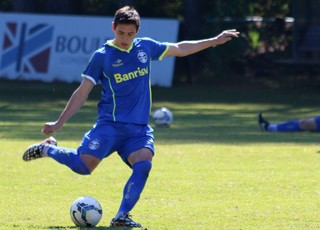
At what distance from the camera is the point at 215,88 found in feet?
90.9

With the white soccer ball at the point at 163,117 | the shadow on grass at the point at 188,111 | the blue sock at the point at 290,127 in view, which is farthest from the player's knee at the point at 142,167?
the white soccer ball at the point at 163,117

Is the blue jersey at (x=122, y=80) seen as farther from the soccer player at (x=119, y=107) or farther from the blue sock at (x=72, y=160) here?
the blue sock at (x=72, y=160)

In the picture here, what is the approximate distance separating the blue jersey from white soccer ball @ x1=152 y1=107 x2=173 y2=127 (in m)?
9.96

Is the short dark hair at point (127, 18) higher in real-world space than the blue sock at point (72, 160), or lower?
higher

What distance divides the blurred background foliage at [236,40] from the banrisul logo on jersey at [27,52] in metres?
2.62

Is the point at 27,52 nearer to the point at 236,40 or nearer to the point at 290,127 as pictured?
the point at 236,40

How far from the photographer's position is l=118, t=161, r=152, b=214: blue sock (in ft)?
26.6

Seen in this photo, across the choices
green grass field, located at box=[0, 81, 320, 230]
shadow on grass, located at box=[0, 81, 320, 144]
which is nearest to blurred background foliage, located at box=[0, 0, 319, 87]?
shadow on grass, located at box=[0, 81, 320, 144]

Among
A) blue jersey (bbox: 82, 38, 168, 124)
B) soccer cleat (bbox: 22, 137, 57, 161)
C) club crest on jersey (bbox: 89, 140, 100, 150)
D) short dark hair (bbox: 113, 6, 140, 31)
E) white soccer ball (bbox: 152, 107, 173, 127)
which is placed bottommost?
white soccer ball (bbox: 152, 107, 173, 127)

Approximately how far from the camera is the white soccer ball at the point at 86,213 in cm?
809

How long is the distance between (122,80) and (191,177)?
12.3 ft

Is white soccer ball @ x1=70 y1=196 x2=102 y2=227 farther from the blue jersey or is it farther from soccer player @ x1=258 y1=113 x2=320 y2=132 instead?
soccer player @ x1=258 y1=113 x2=320 y2=132

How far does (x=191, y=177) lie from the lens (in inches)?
466

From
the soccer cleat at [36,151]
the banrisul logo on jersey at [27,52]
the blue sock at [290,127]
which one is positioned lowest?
the banrisul logo on jersey at [27,52]
